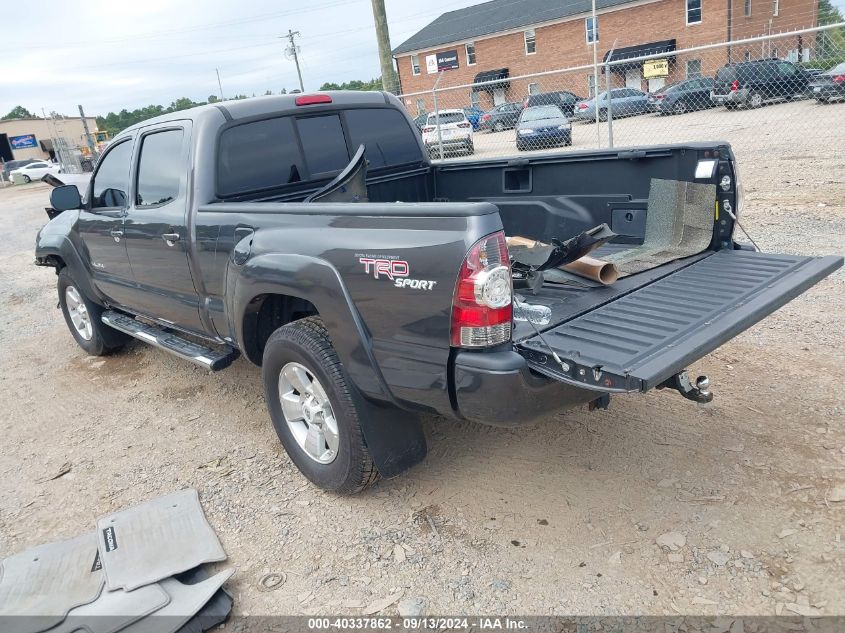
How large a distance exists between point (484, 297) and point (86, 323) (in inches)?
201

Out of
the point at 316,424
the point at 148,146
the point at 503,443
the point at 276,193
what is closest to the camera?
the point at 316,424

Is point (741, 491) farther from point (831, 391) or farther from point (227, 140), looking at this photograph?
point (227, 140)

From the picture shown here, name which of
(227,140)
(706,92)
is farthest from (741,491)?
(706,92)

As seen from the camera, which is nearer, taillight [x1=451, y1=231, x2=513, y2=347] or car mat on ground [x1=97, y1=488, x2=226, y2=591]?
taillight [x1=451, y1=231, x2=513, y2=347]

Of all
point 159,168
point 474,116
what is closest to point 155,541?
point 159,168

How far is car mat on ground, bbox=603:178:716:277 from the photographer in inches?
150

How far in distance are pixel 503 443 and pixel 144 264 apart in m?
2.80

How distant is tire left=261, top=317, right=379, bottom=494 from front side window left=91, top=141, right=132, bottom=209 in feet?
7.36

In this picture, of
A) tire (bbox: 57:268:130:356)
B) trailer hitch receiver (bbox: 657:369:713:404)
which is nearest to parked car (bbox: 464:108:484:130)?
tire (bbox: 57:268:130:356)

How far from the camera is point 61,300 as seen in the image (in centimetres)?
662

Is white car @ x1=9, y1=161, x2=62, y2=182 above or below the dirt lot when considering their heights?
above

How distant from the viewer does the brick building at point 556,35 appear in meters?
34.2

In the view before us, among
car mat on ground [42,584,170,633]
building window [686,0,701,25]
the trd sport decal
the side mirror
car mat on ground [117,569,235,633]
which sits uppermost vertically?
building window [686,0,701,25]

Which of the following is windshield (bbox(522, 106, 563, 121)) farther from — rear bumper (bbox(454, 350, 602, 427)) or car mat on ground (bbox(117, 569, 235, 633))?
car mat on ground (bbox(117, 569, 235, 633))
